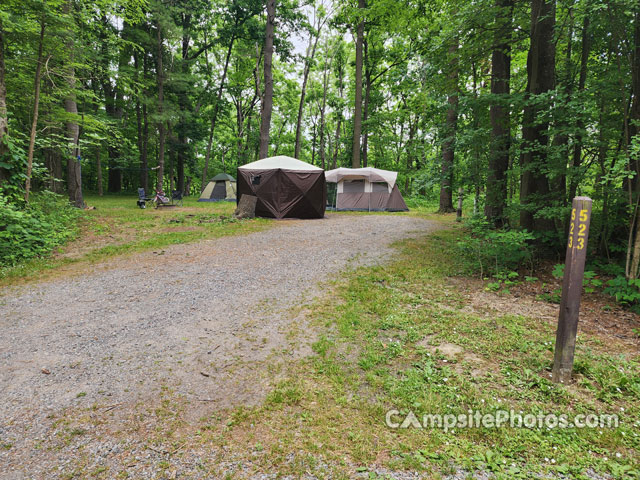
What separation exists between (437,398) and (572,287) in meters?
1.30

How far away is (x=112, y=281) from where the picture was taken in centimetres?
466

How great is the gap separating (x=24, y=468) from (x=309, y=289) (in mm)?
3142

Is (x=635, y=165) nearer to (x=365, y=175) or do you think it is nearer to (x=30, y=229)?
(x=30, y=229)

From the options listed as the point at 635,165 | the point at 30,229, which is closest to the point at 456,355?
the point at 635,165

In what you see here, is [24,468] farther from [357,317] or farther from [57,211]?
[57,211]

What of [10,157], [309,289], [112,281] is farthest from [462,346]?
[10,157]

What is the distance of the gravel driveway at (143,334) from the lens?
2.22 metres

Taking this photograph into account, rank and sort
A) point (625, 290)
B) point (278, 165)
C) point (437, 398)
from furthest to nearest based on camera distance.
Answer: point (278, 165), point (625, 290), point (437, 398)

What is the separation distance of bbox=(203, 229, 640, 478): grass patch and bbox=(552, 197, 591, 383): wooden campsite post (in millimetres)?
166

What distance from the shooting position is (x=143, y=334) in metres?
3.13

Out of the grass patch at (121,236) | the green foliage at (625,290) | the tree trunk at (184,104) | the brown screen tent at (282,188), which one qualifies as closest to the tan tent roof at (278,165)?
the brown screen tent at (282,188)

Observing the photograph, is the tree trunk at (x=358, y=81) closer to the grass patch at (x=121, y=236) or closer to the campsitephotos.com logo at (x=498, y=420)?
the grass patch at (x=121, y=236)

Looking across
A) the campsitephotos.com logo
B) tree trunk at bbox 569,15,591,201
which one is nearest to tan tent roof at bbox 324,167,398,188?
tree trunk at bbox 569,15,591,201

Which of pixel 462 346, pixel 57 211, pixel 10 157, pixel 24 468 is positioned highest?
pixel 10 157
